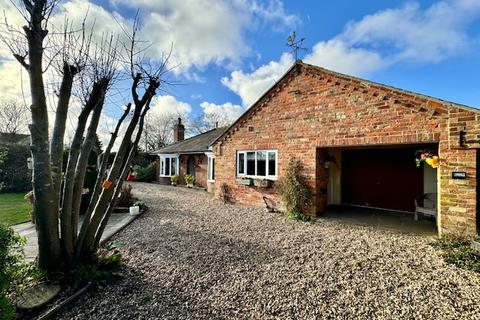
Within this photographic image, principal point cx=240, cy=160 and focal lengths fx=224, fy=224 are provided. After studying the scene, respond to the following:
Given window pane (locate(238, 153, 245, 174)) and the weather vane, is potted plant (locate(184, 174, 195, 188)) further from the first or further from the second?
the weather vane

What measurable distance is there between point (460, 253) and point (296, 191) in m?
4.52

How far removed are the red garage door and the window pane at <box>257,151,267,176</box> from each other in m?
4.37

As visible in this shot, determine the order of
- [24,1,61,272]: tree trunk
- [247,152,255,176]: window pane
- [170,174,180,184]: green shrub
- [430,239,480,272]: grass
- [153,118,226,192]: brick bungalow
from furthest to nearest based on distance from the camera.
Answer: [170,174,180,184]: green shrub
[153,118,226,192]: brick bungalow
[247,152,255,176]: window pane
[430,239,480,272]: grass
[24,1,61,272]: tree trunk

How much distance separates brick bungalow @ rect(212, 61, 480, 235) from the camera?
18.7 feet

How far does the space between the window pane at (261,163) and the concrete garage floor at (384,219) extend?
3.09 metres

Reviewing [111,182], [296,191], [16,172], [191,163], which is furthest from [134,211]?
[16,172]

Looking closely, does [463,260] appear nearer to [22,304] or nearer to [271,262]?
[271,262]

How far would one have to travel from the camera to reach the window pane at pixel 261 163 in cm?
988

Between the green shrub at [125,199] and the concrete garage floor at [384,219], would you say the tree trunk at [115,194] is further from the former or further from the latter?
the concrete garage floor at [384,219]

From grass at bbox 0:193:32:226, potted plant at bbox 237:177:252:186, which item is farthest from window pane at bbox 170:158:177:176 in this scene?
potted plant at bbox 237:177:252:186

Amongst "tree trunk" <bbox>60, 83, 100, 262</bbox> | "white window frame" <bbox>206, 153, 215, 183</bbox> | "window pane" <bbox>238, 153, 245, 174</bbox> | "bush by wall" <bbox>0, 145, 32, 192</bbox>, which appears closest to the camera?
"tree trunk" <bbox>60, 83, 100, 262</bbox>

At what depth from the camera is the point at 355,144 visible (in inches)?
290

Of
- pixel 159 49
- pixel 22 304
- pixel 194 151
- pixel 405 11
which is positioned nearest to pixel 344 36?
pixel 405 11

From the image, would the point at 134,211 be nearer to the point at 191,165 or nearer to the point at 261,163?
the point at 261,163
